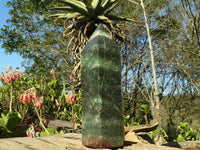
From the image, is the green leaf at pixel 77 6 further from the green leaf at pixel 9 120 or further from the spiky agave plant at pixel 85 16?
the green leaf at pixel 9 120

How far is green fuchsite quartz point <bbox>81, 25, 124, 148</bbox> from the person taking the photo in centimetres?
138

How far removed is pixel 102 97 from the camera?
1.39 meters

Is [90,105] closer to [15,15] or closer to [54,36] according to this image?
[54,36]

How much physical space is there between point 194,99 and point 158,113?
2821 mm

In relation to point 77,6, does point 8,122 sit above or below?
below

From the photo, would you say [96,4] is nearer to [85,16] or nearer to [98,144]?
[85,16]

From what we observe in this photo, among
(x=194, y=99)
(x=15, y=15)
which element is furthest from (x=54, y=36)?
(x=194, y=99)

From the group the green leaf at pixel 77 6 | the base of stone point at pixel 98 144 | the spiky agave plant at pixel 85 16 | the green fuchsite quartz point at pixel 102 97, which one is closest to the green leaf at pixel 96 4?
the spiky agave plant at pixel 85 16

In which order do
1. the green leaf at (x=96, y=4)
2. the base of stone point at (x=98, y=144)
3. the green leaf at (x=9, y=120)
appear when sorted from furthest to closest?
the green leaf at (x=96, y=4)
the green leaf at (x=9, y=120)
the base of stone point at (x=98, y=144)

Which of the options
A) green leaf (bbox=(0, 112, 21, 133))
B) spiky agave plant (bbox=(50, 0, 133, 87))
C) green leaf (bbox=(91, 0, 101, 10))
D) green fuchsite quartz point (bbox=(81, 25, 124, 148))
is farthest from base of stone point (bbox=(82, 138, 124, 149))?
green leaf (bbox=(91, 0, 101, 10))

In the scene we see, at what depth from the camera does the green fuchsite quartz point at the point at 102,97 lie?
1376 millimetres

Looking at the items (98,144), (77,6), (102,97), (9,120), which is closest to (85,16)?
(77,6)

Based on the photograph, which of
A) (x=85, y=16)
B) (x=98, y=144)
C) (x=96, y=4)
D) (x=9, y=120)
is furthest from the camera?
(x=85, y=16)

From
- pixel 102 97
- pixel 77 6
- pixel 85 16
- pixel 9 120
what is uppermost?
pixel 77 6
